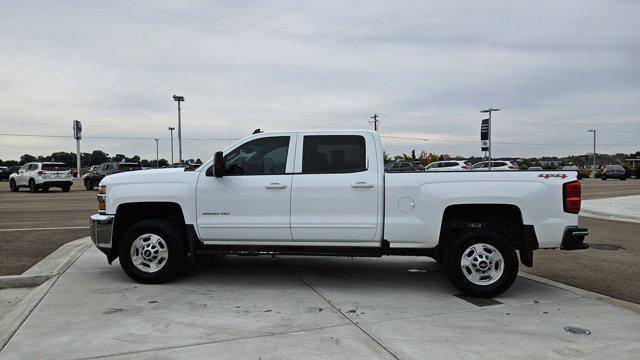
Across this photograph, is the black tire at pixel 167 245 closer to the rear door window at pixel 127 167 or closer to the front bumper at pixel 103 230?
the front bumper at pixel 103 230

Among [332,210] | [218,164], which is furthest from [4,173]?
[332,210]

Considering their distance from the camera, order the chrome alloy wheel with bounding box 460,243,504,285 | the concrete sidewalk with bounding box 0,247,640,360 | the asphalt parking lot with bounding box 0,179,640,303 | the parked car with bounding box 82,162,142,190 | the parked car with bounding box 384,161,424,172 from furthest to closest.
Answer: the parked car with bounding box 82,162,142,190 → the asphalt parking lot with bounding box 0,179,640,303 → the parked car with bounding box 384,161,424,172 → the chrome alloy wheel with bounding box 460,243,504,285 → the concrete sidewalk with bounding box 0,247,640,360

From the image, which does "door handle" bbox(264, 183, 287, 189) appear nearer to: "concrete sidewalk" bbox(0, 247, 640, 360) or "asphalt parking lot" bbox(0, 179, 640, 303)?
"concrete sidewalk" bbox(0, 247, 640, 360)

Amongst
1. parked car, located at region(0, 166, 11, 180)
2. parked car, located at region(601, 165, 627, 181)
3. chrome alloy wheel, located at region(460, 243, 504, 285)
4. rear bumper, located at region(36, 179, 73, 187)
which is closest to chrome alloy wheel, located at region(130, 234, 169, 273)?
chrome alloy wheel, located at region(460, 243, 504, 285)

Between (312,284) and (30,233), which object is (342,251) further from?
(30,233)

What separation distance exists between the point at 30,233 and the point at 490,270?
370 inches

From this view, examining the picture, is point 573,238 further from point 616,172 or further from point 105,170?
point 616,172

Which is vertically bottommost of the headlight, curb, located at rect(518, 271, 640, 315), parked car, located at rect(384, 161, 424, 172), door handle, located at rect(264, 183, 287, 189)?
curb, located at rect(518, 271, 640, 315)

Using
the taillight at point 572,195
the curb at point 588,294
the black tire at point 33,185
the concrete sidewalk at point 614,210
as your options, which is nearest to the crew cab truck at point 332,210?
the taillight at point 572,195

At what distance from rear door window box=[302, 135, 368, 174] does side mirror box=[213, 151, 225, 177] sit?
987 mm

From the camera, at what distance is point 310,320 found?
16.4 ft

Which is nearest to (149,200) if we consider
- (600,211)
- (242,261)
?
(242,261)

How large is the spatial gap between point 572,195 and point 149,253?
16.7ft

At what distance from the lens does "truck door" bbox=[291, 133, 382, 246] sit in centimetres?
603
